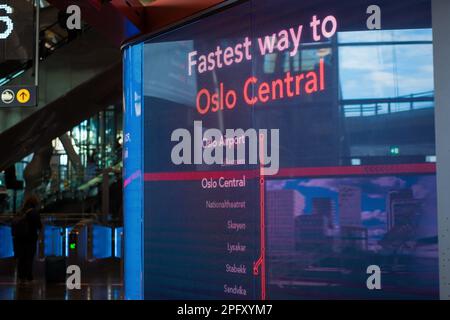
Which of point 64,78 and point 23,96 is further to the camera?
point 64,78

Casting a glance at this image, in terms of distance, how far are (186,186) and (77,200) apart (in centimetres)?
1804

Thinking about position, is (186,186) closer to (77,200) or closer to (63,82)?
(63,82)

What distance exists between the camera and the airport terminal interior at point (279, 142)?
4.91m

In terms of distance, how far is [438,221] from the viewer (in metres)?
4.74

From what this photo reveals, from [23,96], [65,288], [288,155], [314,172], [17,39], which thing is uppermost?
[17,39]

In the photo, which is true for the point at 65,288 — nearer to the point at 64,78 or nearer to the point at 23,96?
the point at 23,96

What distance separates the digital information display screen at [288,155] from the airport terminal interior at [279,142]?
0.04 feet

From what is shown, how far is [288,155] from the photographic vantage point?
5637mm

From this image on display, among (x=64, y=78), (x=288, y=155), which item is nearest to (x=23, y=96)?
(x=288, y=155)

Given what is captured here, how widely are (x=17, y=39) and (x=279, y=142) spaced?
313cm

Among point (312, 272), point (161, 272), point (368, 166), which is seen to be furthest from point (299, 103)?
point (161, 272)

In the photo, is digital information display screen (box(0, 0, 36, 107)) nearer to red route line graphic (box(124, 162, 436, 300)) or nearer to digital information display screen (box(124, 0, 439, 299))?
digital information display screen (box(124, 0, 439, 299))
